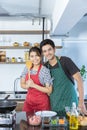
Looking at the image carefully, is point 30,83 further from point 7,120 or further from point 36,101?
point 7,120

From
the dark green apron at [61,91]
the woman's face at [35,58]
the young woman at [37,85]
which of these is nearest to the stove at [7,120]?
the young woman at [37,85]

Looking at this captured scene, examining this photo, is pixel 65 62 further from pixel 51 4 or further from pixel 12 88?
pixel 12 88

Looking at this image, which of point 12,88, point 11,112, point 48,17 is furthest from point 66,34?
point 11,112

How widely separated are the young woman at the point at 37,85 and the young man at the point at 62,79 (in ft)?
0.27

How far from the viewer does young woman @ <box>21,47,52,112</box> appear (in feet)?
7.16

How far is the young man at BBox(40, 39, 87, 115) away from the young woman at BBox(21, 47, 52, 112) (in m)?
0.08

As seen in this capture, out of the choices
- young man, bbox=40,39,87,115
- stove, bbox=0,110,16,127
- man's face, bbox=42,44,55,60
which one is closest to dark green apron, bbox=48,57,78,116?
young man, bbox=40,39,87,115

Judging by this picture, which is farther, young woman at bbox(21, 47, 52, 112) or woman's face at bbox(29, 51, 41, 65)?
woman's face at bbox(29, 51, 41, 65)

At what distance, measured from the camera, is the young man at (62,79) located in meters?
2.26

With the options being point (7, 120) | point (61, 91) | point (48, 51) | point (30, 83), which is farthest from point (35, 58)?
point (7, 120)

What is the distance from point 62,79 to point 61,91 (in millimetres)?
119

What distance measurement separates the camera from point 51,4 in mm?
3131

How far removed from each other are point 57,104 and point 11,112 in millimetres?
685

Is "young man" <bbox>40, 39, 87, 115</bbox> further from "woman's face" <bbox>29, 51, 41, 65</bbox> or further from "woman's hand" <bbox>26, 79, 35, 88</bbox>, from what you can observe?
"woman's hand" <bbox>26, 79, 35, 88</bbox>
